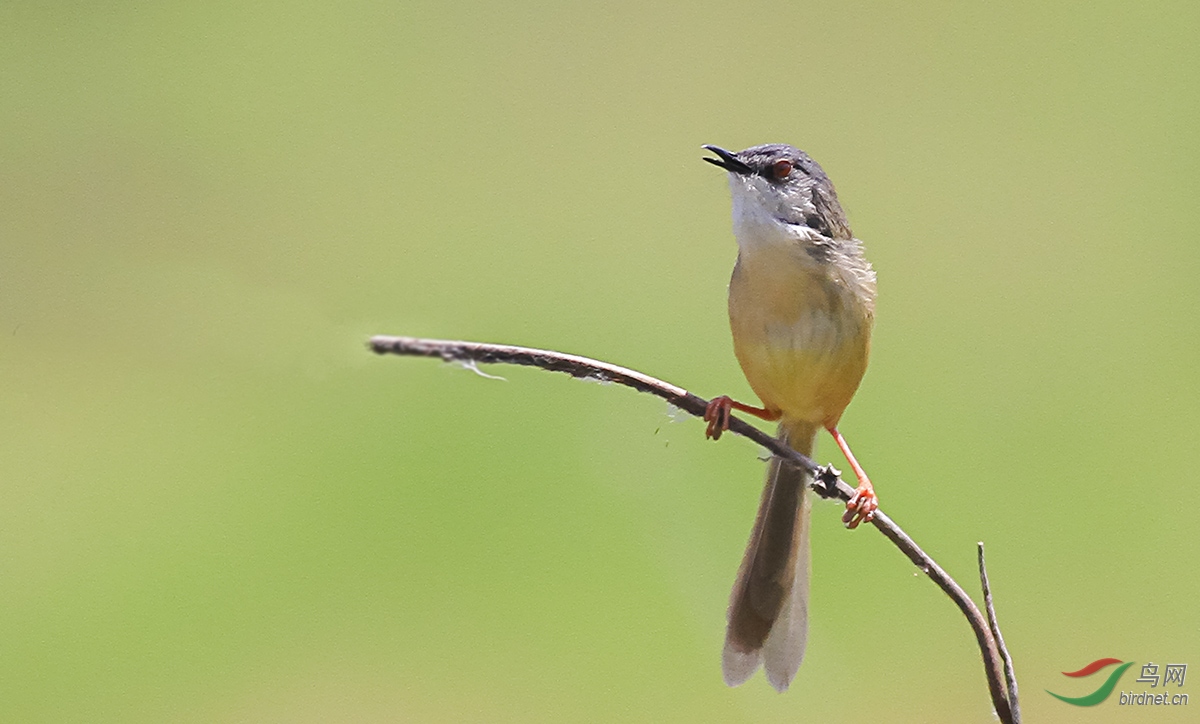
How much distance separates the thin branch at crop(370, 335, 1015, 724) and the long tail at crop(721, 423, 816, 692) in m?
0.20

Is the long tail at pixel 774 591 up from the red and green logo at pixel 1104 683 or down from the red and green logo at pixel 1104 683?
up

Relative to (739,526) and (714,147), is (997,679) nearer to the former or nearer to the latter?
(714,147)

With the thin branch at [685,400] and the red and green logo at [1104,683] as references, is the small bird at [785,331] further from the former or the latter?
the red and green logo at [1104,683]

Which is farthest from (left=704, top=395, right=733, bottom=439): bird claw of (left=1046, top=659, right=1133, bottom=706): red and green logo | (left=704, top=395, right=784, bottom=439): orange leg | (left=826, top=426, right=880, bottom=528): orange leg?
(left=1046, top=659, right=1133, bottom=706): red and green logo

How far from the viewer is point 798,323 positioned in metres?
1.17

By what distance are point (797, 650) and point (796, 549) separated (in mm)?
115

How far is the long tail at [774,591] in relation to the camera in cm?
114

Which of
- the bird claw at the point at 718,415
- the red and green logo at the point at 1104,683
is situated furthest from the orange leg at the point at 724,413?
the red and green logo at the point at 1104,683

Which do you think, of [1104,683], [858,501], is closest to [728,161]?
[858,501]

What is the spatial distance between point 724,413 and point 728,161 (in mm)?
282

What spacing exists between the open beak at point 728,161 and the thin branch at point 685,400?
0.32 m

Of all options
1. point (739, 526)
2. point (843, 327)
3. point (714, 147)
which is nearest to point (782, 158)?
point (714, 147)

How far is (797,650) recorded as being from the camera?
114 centimetres

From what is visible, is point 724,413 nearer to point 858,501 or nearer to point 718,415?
point 718,415
